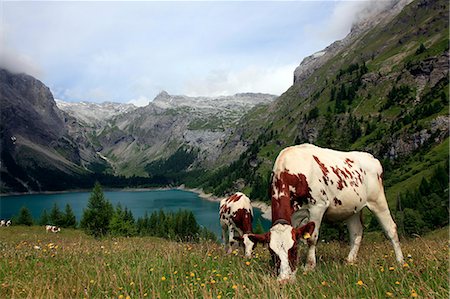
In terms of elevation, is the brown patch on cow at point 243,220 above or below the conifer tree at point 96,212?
above

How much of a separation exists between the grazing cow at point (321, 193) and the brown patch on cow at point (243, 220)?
8383 mm

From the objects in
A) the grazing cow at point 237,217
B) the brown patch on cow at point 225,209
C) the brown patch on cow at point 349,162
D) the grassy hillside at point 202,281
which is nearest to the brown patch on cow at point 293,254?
the grassy hillside at point 202,281

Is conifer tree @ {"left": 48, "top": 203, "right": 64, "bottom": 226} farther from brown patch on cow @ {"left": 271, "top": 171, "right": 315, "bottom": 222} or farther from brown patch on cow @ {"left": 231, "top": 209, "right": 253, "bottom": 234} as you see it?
brown patch on cow @ {"left": 271, "top": 171, "right": 315, "bottom": 222}

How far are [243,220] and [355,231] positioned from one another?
8.58 metres

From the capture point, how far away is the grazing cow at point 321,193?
9.87 meters

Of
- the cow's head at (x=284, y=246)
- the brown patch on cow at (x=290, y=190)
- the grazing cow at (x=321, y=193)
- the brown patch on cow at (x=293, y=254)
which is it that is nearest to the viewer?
the cow's head at (x=284, y=246)

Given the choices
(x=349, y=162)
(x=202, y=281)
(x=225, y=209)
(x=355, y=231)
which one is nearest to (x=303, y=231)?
(x=202, y=281)

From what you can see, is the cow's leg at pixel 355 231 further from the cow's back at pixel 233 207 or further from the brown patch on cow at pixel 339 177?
the cow's back at pixel 233 207

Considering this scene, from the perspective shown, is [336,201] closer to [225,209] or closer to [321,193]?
[321,193]

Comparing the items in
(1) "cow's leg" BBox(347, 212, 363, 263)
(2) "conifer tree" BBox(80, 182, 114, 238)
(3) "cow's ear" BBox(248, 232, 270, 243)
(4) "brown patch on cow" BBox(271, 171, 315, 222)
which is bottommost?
(2) "conifer tree" BBox(80, 182, 114, 238)

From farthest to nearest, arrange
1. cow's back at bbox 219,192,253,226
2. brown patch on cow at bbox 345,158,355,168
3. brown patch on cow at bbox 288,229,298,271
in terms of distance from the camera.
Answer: cow's back at bbox 219,192,253,226, brown patch on cow at bbox 345,158,355,168, brown patch on cow at bbox 288,229,298,271

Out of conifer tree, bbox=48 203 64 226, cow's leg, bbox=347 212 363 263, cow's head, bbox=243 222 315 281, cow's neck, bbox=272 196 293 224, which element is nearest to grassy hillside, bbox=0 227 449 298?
cow's head, bbox=243 222 315 281

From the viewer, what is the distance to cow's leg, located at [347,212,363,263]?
12336 mm

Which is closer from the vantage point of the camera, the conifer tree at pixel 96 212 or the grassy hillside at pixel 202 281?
the grassy hillside at pixel 202 281
